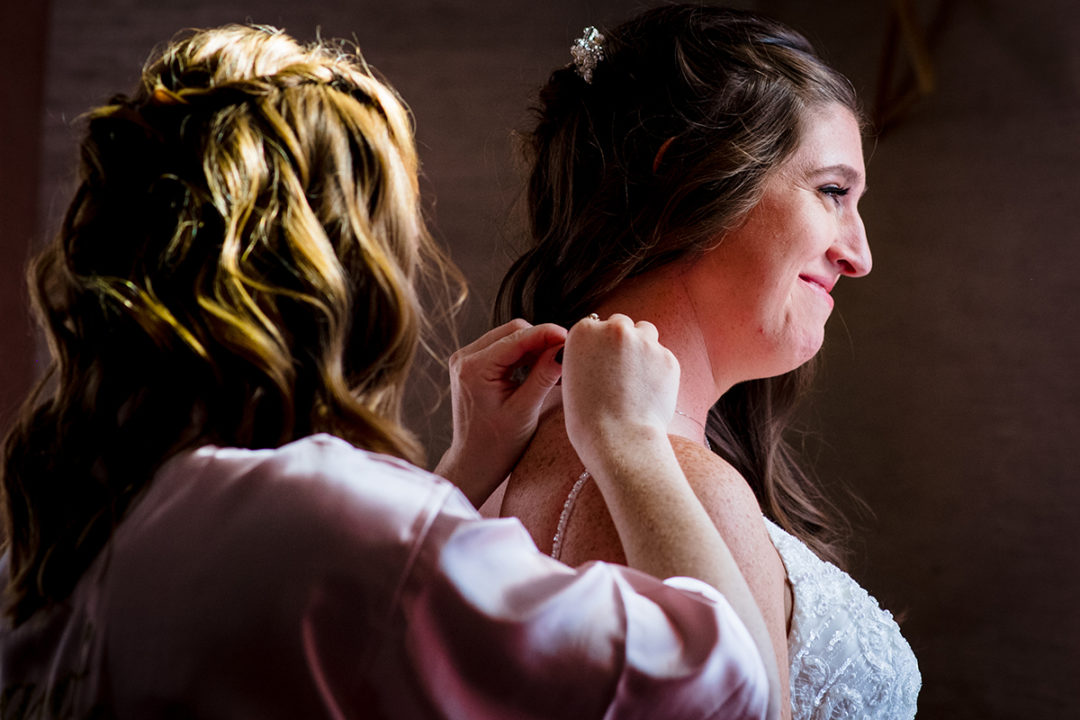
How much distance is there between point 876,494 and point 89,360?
2681 millimetres

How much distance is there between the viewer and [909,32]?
2967 mm

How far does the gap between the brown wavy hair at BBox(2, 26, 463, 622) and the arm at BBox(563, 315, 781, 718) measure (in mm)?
196

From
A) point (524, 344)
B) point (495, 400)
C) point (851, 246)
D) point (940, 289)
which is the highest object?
point (851, 246)

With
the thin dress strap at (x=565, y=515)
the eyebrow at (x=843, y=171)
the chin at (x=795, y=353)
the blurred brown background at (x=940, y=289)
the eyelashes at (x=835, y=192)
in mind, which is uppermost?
the eyebrow at (x=843, y=171)

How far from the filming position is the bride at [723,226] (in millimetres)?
1340

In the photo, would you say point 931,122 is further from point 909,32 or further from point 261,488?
point 261,488

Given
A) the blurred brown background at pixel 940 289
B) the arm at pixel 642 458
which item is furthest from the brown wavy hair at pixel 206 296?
the blurred brown background at pixel 940 289

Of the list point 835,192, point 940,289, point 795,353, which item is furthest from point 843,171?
point 940,289

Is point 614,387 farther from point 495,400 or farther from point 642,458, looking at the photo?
point 495,400

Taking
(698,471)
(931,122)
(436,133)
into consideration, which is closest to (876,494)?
(931,122)

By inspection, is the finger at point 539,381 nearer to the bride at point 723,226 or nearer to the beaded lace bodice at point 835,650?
the bride at point 723,226

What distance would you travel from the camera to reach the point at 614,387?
1065 mm

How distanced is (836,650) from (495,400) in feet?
1.71

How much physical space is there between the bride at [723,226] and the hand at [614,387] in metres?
0.20
